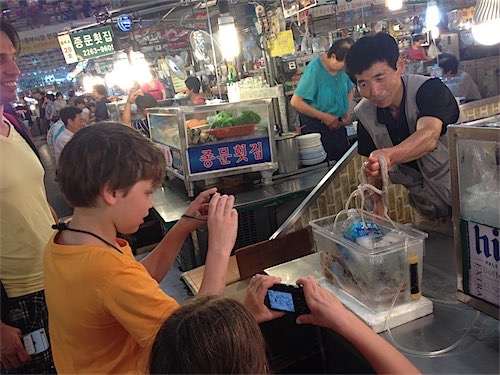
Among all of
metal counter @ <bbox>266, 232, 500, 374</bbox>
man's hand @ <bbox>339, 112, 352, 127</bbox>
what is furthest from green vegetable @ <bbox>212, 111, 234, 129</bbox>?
metal counter @ <bbox>266, 232, 500, 374</bbox>

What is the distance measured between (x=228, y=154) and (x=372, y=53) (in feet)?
5.07

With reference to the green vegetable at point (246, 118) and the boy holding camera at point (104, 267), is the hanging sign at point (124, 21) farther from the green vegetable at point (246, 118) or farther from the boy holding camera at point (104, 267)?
the boy holding camera at point (104, 267)

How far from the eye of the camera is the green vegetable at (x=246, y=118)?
325 cm

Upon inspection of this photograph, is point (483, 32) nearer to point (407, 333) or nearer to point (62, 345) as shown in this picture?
point (407, 333)

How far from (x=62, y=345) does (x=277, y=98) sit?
4.95 meters

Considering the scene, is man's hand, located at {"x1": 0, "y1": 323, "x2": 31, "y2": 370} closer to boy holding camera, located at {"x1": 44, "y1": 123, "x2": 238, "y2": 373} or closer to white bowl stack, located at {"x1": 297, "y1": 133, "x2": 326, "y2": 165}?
boy holding camera, located at {"x1": 44, "y1": 123, "x2": 238, "y2": 373}

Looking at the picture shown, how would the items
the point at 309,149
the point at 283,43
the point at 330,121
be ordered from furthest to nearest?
the point at 283,43 < the point at 330,121 < the point at 309,149

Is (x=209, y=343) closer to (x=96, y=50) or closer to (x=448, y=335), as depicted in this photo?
(x=448, y=335)

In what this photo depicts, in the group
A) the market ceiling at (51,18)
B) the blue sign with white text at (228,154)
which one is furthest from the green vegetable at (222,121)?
the market ceiling at (51,18)

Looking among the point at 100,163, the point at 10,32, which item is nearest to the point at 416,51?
the point at 10,32

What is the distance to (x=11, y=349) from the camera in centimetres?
170

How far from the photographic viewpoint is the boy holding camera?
107 centimetres

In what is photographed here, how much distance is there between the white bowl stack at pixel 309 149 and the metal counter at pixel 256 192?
0.19ft

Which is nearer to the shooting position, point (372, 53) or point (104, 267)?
point (104, 267)
